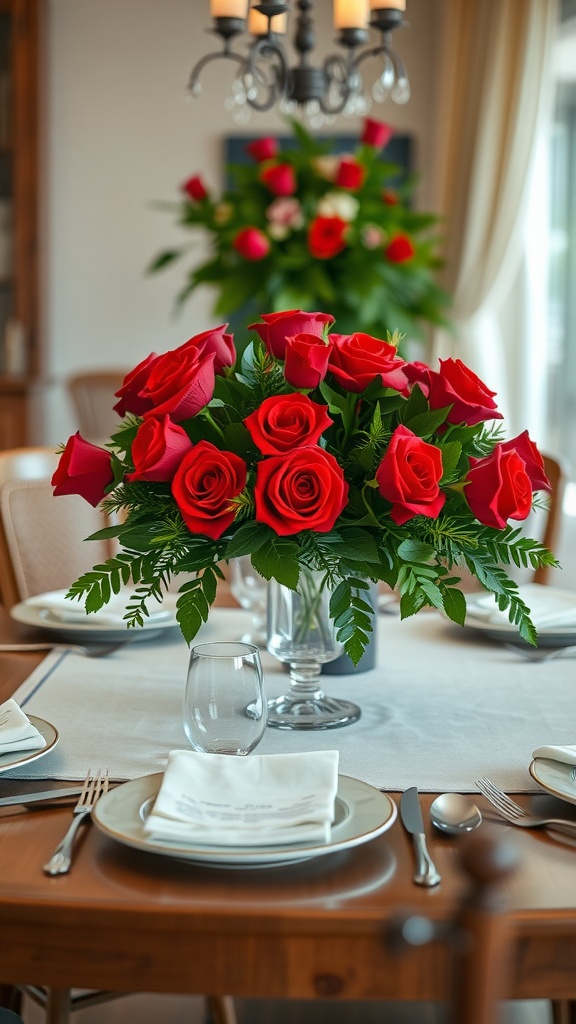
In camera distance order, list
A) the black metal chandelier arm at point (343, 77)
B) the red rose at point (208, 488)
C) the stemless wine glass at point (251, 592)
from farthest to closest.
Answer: the black metal chandelier arm at point (343, 77), the stemless wine glass at point (251, 592), the red rose at point (208, 488)

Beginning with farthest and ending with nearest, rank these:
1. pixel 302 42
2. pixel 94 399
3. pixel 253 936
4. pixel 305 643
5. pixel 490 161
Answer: pixel 94 399 → pixel 490 161 → pixel 302 42 → pixel 305 643 → pixel 253 936

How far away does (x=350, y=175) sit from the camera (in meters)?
3.63

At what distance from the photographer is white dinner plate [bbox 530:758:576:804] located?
3.14 feet

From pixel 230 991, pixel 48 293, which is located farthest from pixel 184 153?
pixel 230 991

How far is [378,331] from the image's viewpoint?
12.5 feet

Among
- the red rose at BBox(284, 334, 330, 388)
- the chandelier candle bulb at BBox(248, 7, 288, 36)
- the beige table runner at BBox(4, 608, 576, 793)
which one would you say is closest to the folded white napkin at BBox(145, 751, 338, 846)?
the beige table runner at BBox(4, 608, 576, 793)

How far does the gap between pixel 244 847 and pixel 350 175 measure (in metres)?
3.13

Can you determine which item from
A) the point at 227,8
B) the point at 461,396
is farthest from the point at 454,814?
the point at 227,8

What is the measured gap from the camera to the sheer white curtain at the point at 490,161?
362cm

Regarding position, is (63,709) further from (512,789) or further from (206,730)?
(512,789)

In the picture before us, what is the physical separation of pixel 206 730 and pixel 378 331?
115 inches

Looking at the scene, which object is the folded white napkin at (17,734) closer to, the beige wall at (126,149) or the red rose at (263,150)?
the red rose at (263,150)

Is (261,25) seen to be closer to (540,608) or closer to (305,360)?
(540,608)

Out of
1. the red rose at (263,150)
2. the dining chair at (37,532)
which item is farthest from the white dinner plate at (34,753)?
the red rose at (263,150)
